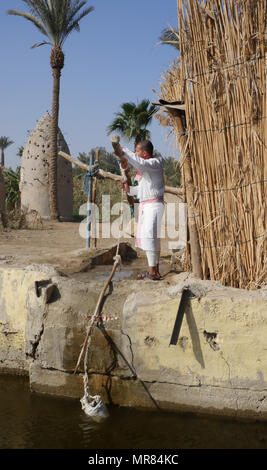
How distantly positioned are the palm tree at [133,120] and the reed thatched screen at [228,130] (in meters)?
13.1

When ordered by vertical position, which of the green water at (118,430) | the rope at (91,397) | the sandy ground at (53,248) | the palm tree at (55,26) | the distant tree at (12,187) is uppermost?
the palm tree at (55,26)

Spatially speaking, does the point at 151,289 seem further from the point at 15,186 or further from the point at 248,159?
the point at 15,186

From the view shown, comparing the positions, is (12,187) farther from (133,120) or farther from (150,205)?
(150,205)

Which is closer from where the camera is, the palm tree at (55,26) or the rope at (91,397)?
the rope at (91,397)

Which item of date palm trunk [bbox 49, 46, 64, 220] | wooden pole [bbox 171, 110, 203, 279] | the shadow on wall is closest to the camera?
the shadow on wall

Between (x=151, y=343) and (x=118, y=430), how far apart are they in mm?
624

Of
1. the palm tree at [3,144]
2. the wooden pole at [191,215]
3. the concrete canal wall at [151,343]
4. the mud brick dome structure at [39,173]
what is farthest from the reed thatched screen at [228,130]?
the palm tree at [3,144]

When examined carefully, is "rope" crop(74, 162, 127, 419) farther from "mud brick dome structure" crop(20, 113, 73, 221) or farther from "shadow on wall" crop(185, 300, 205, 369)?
"mud brick dome structure" crop(20, 113, 73, 221)

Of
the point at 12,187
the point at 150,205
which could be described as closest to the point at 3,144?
the point at 12,187

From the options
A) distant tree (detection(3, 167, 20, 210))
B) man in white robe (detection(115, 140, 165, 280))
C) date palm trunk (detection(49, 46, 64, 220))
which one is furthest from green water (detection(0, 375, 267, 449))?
distant tree (detection(3, 167, 20, 210))

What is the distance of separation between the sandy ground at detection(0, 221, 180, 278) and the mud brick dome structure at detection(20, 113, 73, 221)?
42.2 inches

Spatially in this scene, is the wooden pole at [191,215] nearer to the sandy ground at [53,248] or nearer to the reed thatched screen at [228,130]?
the reed thatched screen at [228,130]

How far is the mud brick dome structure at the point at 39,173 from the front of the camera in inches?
556

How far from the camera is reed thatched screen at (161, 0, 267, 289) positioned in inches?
137
